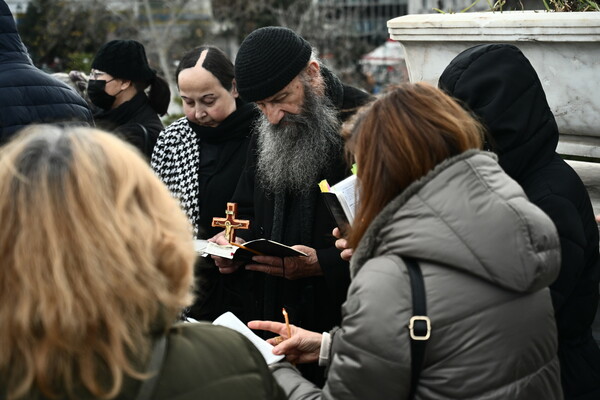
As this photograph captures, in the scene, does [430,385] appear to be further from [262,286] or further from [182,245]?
A: [262,286]

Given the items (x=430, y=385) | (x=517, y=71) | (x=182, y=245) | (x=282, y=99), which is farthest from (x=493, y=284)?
(x=282, y=99)

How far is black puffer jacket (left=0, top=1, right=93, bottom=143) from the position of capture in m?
3.38

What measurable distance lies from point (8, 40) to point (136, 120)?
1.56 metres

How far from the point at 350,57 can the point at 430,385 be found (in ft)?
78.5

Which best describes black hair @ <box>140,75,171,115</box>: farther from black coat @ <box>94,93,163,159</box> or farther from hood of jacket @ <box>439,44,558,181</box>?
hood of jacket @ <box>439,44,558,181</box>

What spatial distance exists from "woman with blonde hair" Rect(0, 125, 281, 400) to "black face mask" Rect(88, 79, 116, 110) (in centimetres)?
359

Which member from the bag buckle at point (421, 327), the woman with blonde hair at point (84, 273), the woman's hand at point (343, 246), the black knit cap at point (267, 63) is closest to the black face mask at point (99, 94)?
the black knit cap at point (267, 63)

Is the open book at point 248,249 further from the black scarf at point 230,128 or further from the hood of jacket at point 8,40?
the hood of jacket at point 8,40

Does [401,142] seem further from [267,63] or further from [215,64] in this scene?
[215,64]

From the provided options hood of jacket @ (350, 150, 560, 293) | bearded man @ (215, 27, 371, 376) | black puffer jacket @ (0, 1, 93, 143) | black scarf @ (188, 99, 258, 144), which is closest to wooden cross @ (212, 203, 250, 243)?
bearded man @ (215, 27, 371, 376)

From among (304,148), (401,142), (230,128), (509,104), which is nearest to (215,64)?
(230,128)

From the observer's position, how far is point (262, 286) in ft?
12.2

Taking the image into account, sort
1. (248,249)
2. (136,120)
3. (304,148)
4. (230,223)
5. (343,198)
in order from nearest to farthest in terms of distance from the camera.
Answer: (343,198) < (248,249) < (304,148) < (230,223) < (136,120)

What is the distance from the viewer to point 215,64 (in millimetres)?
4129
